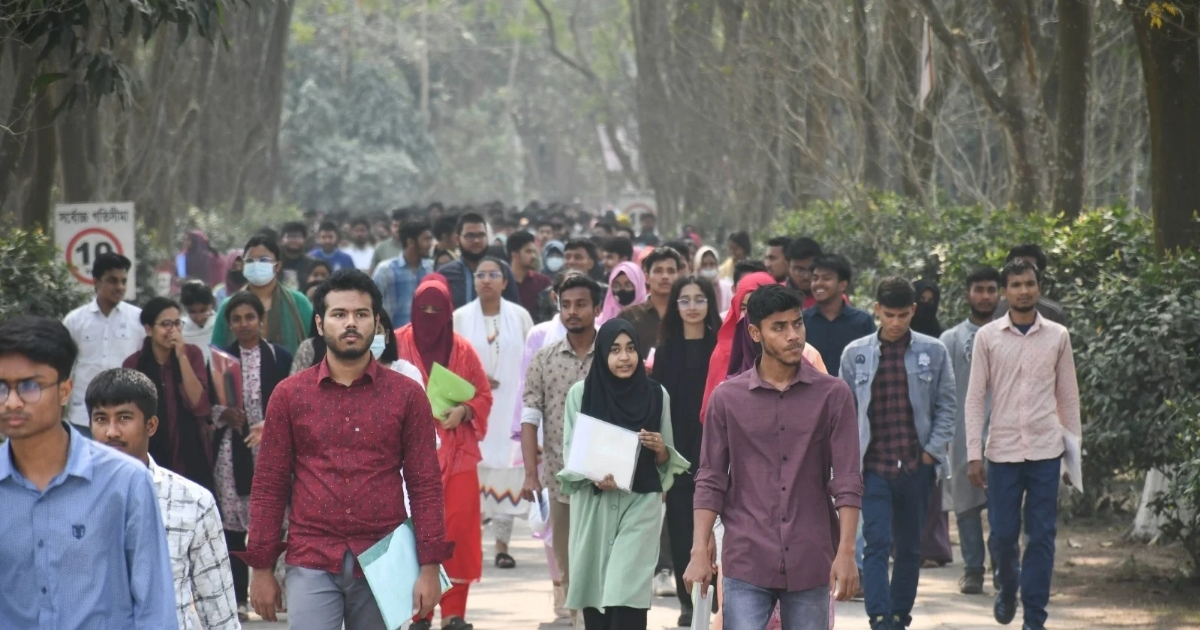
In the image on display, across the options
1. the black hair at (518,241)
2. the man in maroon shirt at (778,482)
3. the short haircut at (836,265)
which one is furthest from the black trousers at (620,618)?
the black hair at (518,241)

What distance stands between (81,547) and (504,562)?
25.3ft

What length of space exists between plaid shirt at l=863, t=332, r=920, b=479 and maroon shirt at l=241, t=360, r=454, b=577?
3162 mm

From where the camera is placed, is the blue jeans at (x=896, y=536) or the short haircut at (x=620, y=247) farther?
the short haircut at (x=620, y=247)

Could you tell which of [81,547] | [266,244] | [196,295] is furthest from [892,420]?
[81,547]

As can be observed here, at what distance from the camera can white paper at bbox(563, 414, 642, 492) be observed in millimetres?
7770

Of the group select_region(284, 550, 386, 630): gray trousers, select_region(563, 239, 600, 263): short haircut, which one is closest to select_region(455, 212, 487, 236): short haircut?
select_region(563, 239, 600, 263): short haircut

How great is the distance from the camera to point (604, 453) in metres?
7.79

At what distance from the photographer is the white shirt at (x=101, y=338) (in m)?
10.3

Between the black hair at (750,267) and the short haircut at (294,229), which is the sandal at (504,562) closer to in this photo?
the black hair at (750,267)

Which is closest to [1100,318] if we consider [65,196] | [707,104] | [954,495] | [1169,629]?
[954,495]

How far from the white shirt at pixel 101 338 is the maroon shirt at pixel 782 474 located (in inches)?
204

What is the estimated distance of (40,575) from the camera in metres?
4.01

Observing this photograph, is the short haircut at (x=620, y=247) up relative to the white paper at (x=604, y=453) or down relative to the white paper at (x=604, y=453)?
up

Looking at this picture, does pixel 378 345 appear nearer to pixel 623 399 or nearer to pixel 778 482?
pixel 623 399
